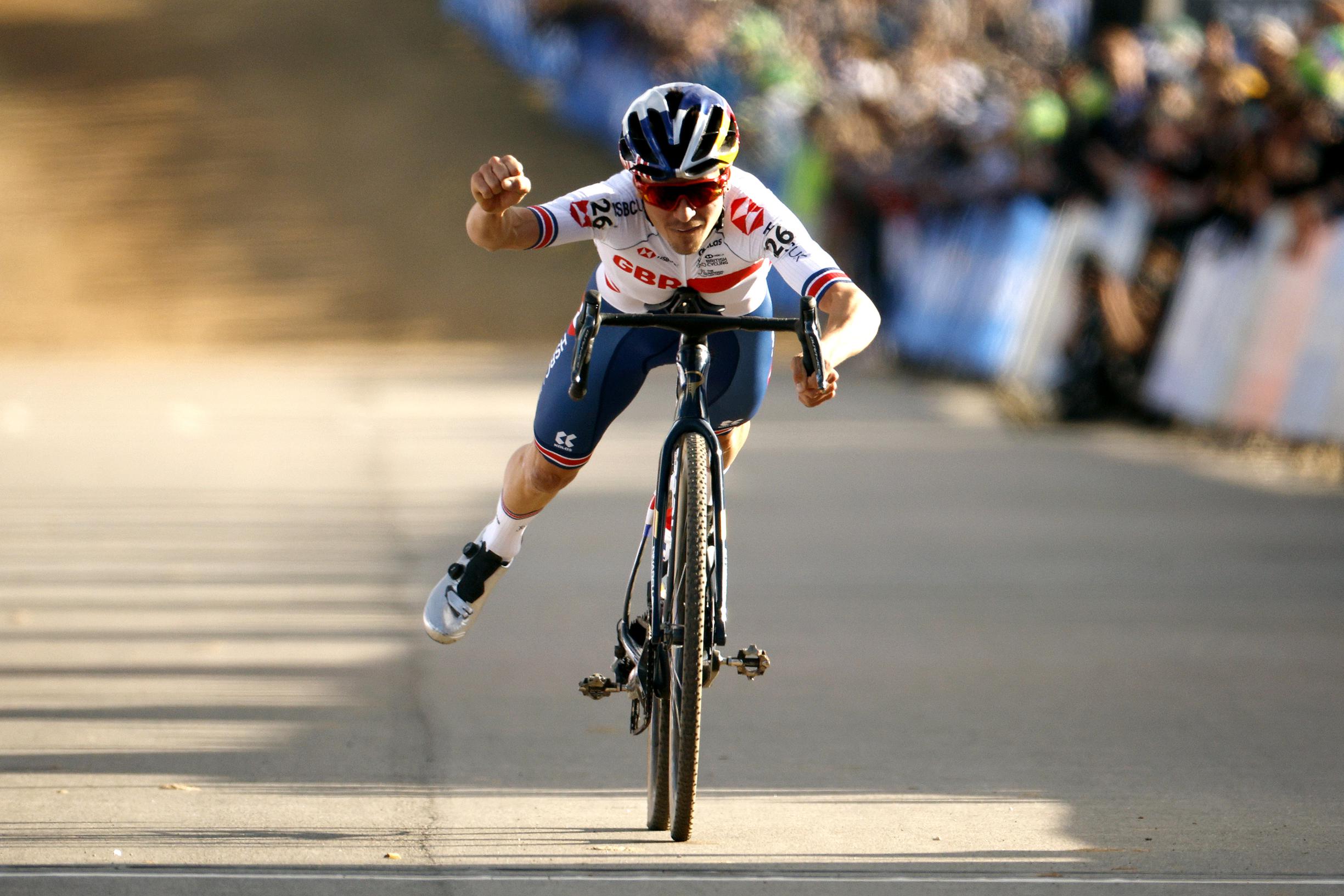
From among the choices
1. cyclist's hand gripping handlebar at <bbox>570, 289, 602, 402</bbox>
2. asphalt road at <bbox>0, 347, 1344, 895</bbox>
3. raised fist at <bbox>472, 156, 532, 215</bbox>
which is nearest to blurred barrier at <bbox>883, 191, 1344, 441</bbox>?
asphalt road at <bbox>0, 347, 1344, 895</bbox>

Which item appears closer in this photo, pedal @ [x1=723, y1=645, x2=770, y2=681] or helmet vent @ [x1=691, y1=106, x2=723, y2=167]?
helmet vent @ [x1=691, y1=106, x2=723, y2=167]

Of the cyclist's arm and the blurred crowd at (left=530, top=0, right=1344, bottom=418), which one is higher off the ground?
the cyclist's arm

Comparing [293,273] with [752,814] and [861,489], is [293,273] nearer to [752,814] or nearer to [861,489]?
[861,489]

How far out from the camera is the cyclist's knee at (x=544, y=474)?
584 centimetres

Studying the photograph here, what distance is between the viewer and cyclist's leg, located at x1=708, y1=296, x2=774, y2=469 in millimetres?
5652

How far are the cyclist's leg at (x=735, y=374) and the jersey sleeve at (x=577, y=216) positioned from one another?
55 cm

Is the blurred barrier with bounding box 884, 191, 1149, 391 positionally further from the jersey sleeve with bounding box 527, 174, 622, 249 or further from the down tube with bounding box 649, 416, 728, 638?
the down tube with bounding box 649, 416, 728, 638

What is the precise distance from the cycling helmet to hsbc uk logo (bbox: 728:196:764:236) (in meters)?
0.31

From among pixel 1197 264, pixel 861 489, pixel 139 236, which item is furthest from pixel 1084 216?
pixel 139 236

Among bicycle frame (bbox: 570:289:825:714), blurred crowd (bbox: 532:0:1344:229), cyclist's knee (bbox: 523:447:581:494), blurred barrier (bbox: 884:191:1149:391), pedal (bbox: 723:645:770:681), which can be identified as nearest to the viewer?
bicycle frame (bbox: 570:289:825:714)

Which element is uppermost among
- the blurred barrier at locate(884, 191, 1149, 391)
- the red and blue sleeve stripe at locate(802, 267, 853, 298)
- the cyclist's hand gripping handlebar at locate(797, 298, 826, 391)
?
the cyclist's hand gripping handlebar at locate(797, 298, 826, 391)

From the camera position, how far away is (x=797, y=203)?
2630 centimetres

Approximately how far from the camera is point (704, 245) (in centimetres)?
547

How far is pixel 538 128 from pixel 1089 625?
1285 inches
